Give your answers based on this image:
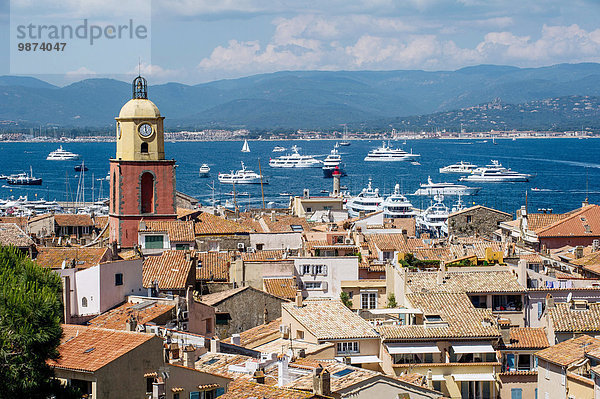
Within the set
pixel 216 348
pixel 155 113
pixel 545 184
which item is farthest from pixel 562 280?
pixel 545 184

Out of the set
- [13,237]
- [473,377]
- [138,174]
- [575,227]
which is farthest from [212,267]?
[575,227]

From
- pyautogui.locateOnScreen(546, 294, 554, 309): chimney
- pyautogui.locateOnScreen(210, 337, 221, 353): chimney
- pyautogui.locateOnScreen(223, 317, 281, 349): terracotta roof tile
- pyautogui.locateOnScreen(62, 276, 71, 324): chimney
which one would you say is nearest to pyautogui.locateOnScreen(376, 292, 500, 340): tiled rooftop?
pyautogui.locateOnScreen(546, 294, 554, 309): chimney

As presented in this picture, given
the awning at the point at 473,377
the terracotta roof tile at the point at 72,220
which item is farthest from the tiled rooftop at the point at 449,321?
the terracotta roof tile at the point at 72,220

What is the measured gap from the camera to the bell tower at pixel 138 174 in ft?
147

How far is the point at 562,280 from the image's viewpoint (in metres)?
35.2

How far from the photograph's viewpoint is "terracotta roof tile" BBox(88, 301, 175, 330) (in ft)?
87.1

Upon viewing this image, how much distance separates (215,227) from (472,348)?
63.5ft

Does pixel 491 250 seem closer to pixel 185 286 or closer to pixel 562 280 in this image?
pixel 562 280

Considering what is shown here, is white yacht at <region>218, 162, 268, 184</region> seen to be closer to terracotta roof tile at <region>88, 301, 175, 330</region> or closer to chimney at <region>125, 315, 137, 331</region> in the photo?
terracotta roof tile at <region>88, 301, 175, 330</region>

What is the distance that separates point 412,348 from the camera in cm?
2795

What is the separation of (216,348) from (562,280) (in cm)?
1445

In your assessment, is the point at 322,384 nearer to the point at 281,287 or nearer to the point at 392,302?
the point at 392,302

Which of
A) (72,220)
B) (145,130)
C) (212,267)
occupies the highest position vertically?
(145,130)

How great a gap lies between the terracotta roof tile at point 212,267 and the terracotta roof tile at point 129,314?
786 cm
